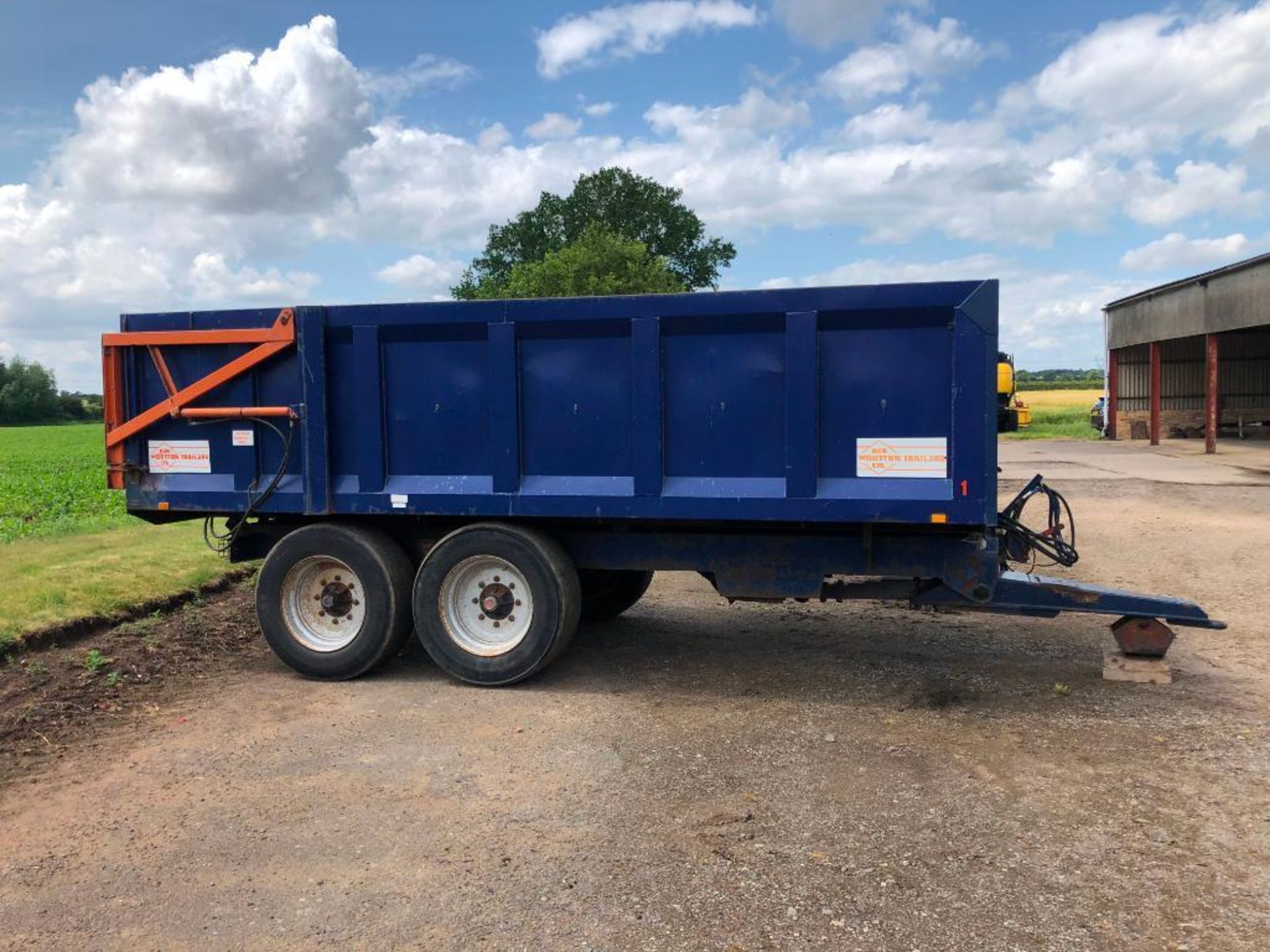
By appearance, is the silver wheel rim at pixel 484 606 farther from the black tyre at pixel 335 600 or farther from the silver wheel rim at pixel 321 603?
the silver wheel rim at pixel 321 603

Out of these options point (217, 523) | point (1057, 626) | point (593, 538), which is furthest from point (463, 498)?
point (217, 523)

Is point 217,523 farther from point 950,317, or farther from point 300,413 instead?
point 950,317

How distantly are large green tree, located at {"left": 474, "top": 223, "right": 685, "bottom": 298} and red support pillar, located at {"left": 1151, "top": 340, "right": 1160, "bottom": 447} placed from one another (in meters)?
18.9

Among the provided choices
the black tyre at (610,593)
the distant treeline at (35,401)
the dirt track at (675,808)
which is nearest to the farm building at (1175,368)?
the black tyre at (610,593)

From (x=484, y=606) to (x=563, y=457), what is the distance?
1.09 meters

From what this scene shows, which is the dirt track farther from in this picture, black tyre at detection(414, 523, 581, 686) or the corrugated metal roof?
the corrugated metal roof

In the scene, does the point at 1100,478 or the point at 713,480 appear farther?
the point at 1100,478

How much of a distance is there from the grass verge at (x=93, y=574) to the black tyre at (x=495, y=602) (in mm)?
3201

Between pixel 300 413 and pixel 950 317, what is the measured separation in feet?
13.4

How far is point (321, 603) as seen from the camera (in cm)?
662

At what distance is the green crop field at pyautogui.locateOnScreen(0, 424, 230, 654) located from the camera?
7.84 meters

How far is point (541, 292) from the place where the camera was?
43.7m

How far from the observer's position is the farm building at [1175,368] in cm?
3023

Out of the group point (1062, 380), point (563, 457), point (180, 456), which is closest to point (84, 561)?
point (180, 456)
